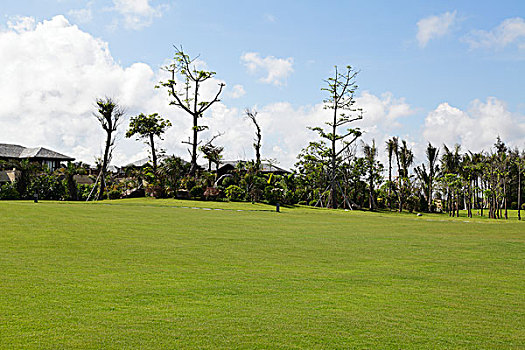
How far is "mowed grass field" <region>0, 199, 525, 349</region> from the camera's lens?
505cm

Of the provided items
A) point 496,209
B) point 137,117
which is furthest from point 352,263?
point 137,117

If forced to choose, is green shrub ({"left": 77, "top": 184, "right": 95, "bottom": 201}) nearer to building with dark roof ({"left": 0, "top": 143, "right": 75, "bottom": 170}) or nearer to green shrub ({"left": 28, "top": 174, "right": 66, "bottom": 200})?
green shrub ({"left": 28, "top": 174, "right": 66, "bottom": 200})

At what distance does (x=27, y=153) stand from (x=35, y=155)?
2582mm

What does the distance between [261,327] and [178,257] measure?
4.49 m

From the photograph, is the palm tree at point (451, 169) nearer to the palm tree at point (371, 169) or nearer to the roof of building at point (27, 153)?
the palm tree at point (371, 169)

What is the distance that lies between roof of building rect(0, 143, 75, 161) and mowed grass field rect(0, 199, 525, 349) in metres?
51.3

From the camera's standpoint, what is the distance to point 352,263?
973 cm

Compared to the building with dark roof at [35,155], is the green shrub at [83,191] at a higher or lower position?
lower

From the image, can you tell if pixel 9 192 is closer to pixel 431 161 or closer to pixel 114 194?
pixel 114 194

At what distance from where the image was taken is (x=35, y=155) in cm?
5875

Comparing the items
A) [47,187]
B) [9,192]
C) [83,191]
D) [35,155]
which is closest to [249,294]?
[9,192]

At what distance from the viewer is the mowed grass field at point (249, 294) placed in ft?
16.6

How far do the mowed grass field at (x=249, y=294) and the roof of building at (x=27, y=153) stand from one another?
5131cm

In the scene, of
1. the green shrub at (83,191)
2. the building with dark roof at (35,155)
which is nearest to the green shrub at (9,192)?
the green shrub at (83,191)
